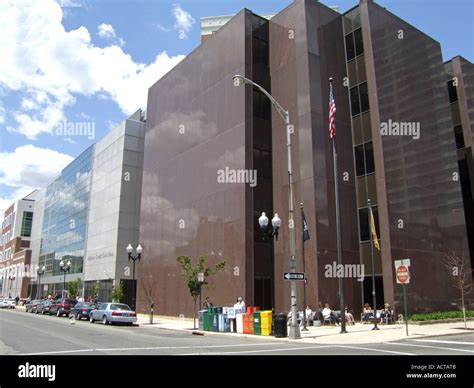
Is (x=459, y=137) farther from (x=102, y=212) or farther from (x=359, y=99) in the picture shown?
(x=102, y=212)

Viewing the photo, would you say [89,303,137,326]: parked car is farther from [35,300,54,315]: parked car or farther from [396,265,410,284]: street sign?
[396,265,410,284]: street sign

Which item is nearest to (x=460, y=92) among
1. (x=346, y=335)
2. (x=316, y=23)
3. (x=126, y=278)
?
(x=316, y=23)

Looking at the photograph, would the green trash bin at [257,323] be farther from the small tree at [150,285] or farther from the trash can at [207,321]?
the small tree at [150,285]

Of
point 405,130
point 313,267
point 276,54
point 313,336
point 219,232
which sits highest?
point 276,54

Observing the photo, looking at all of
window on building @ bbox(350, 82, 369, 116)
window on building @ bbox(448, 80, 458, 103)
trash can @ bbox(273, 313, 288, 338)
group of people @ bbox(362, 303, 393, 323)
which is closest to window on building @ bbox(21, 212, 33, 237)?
window on building @ bbox(350, 82, 369, 116)

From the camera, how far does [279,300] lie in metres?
31.2

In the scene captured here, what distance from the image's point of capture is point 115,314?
2888 centimetres

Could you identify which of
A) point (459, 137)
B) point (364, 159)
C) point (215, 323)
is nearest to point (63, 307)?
point (215, 323)

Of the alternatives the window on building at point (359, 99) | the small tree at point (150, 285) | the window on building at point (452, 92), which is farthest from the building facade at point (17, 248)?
the window on building at point (452, 92)

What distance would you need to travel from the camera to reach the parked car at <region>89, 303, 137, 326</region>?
28.8 metres

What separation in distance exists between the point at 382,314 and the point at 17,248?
316 feet

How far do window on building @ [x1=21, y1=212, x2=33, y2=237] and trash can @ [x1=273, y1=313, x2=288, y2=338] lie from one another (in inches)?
3868
